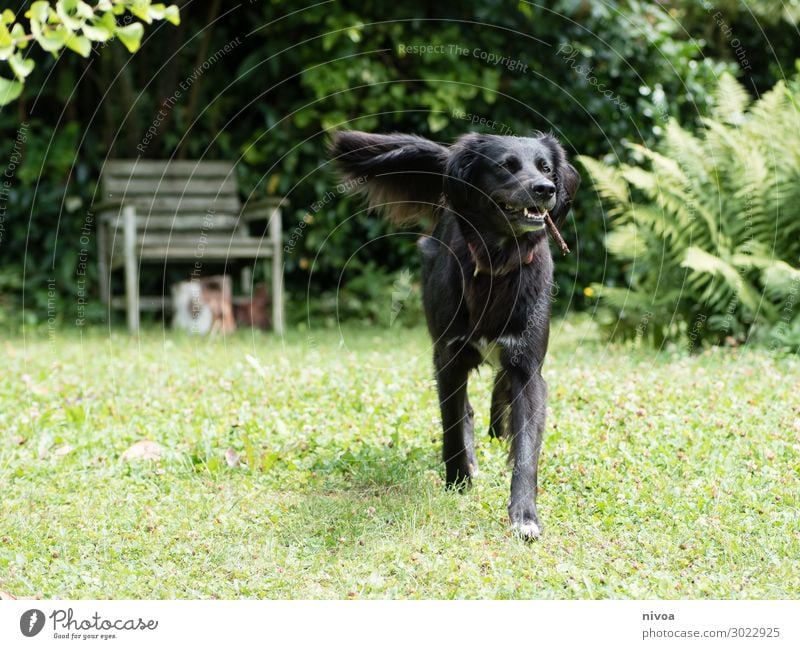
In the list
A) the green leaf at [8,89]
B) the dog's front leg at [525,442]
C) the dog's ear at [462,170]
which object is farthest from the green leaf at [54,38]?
the dog's front leg at [525,442]

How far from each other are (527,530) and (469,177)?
5.09ft

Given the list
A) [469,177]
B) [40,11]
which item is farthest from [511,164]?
[40,11]

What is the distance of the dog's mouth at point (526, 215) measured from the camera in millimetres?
4066

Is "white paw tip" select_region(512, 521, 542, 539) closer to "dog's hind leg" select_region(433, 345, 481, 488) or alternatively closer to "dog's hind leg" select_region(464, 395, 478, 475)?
"dog's hind leg" select_region(433, 345, 481, 488)

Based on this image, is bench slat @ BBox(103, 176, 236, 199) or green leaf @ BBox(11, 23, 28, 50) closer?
green leaf @ BBox(11, 23, 28, 50)

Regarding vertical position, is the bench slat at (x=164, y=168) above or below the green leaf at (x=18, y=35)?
below

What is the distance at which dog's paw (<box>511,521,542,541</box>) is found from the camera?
150 inches

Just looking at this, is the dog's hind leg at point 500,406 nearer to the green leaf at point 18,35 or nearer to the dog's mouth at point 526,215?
the dog's mouth at point 526,215

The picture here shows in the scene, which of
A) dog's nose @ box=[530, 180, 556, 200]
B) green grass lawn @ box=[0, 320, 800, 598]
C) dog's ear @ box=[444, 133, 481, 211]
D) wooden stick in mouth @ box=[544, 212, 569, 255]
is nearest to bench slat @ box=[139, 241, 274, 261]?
green grass lawn @ box=[0, 320, 800, 598]

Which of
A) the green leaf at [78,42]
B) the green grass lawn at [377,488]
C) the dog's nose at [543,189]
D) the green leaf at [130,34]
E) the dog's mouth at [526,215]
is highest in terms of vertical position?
the green leaf at [130,34]

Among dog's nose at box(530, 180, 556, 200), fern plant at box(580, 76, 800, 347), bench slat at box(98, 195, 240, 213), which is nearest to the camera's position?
dog's nose at box(530, 180, 556, 200)

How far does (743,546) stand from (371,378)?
9.87 ft

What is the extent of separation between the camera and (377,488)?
14.5ft
